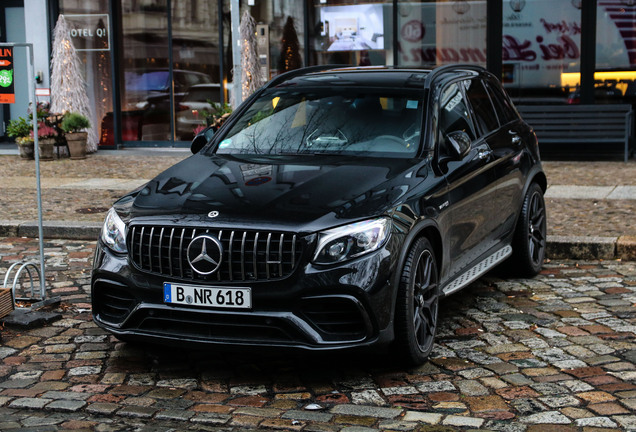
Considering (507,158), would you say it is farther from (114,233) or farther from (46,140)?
(46,140)

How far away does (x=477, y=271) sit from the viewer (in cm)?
655

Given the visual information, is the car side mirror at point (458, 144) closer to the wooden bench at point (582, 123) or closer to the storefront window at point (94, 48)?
the wooden bench at point (582, 123)

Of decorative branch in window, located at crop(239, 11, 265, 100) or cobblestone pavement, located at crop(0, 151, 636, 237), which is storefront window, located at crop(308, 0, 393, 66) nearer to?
decorative branch in window, located at crop(239, 11, 265, 100)

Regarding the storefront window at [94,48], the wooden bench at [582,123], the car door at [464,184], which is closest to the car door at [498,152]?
the car door at [464,184]

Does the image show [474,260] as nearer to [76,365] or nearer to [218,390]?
[218,390]

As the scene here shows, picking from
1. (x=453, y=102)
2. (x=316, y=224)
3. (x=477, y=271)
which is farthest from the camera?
(x=453, y=102)

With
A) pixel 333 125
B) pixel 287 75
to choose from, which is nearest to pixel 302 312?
pixel 333 125

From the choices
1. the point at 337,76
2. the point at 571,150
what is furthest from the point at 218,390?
the point at 571,150

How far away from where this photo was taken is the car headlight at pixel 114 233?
17.7 ft

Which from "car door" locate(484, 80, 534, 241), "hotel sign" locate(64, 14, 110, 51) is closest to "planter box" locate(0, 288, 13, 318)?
"car door" locate(484, 80, 534, 241)

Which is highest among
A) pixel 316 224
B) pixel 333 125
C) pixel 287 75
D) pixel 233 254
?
pixel 287 75

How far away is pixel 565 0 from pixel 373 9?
3350mm

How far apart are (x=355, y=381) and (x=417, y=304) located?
56cm

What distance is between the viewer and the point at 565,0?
1617 cm
